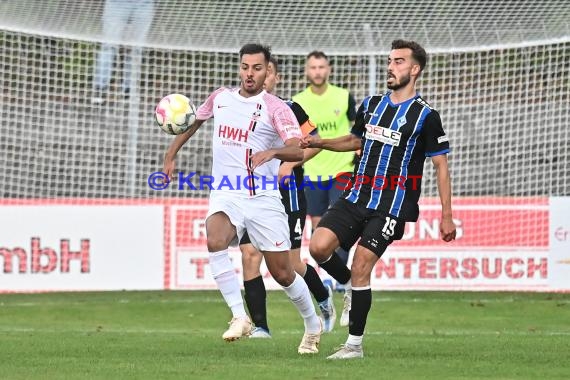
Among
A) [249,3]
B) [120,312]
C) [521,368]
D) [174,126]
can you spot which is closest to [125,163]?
[249,3]

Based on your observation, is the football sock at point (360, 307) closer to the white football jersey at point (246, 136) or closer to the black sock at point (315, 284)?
the white football jersey at point (246, 136)

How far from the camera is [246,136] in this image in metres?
8.84

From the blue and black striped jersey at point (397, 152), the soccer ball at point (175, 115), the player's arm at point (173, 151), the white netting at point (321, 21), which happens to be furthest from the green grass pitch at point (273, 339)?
the white netting at point (321, 21)

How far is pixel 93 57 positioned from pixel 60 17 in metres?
1.34

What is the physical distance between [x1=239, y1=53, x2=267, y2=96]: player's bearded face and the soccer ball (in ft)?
1.52

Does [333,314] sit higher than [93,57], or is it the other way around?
[93,57]

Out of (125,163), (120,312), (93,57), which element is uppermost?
(93,57)

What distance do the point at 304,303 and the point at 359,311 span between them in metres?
0.69

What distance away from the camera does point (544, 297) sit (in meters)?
14.7

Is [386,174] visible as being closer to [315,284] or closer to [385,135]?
[385,135]

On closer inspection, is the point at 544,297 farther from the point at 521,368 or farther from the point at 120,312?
the point at 521,368

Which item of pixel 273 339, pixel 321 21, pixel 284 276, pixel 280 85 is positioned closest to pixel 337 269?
pixel 273 339

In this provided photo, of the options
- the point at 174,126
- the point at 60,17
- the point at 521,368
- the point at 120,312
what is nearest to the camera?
the point at 521,368

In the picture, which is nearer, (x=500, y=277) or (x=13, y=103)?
(x=500, y=277)
